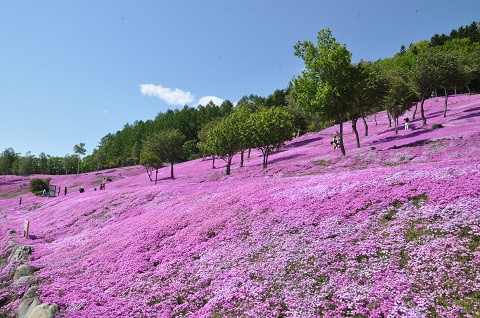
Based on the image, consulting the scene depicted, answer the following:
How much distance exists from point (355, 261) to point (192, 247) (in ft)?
25.3

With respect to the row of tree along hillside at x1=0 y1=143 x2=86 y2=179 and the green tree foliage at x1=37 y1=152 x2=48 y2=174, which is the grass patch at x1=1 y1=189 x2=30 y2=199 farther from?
the green tree foliage at x1=37 y1=152 x2=48 y2=174

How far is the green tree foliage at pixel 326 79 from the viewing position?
118 ft

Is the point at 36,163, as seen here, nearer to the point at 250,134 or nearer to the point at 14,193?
the point at 14,193

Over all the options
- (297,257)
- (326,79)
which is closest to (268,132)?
(326,79)

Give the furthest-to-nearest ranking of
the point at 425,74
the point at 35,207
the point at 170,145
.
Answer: the point at 170,145
the point at 425,74
the point at 35,207

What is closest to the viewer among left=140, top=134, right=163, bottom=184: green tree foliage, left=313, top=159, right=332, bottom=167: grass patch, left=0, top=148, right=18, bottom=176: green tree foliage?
left=313, top=159, right=332, bottom=167: grass patch

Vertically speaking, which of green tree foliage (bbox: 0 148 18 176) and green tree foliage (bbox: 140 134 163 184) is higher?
green tree foliage (bbox: 0 148 18 176)

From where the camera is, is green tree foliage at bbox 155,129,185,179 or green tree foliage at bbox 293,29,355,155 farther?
green tree foliage at bbox 155,129,185,179

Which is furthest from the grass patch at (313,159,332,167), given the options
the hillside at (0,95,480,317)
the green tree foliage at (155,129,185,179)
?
the green tree foliage at (155,129,185,179)

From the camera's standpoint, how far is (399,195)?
11766mm

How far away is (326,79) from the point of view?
37.3 metres

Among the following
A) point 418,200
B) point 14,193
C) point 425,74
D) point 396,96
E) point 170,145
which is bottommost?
point 14,193

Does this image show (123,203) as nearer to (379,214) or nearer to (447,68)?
(379,214)

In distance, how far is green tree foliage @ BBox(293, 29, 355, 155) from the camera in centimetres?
3600
